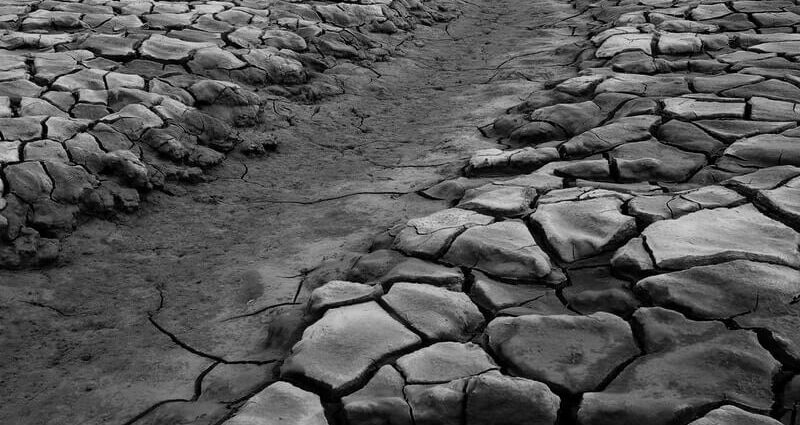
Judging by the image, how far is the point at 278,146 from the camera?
156 inches

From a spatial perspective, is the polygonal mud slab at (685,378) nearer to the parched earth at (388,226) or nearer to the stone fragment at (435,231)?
the parched earth at (388,226)

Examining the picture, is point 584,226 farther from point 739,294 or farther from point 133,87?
point 133,87

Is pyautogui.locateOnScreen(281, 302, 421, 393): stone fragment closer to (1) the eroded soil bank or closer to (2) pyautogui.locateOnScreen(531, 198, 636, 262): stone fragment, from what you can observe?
(1) the eroded soil bank

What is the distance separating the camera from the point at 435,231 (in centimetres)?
255

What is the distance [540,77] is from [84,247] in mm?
3451

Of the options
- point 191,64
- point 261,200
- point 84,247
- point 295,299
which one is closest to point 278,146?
point 261,200

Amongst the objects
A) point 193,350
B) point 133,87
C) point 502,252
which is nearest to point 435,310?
point 502,252

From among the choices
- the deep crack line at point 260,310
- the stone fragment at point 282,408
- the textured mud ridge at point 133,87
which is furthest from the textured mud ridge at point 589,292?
the textured mud ridge at point 133,87

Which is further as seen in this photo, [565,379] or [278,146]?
[278,146]

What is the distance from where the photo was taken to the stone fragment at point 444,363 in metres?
1.77

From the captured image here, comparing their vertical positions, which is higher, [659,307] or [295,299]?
[659,307]

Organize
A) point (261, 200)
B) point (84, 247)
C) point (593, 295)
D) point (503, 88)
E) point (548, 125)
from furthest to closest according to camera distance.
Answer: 1. point (503, 88)
2. point (548, 125)
3. point (261, 200)
4. point (84, 247)
5. point (593, 295)

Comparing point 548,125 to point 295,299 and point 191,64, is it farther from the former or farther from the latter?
point 191,64

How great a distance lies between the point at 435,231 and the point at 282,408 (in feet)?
3.46
